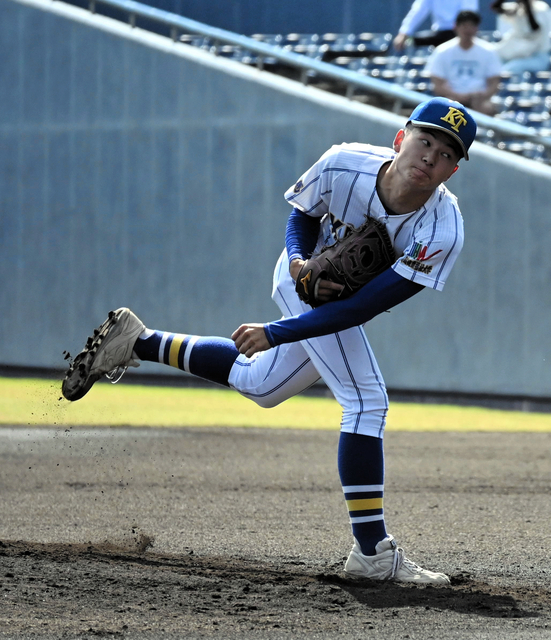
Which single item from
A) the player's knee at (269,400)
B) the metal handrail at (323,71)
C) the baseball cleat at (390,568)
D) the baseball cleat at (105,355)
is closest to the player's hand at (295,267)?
the player's knee at (269,400)

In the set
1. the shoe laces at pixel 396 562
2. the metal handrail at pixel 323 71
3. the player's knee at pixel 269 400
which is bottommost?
the shoe laces at pixel 396 562

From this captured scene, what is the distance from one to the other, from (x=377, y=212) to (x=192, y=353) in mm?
1006

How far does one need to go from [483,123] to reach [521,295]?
2098mm

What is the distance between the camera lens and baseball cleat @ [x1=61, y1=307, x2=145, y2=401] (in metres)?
4.13

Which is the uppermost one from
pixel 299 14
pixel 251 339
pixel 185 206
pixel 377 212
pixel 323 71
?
pixel 299 14

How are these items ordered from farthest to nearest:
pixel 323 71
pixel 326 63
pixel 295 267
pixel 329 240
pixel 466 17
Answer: pixel 326 63, pixel 323 71, pixel 466 17, pixel 329 240, pixel 295 267

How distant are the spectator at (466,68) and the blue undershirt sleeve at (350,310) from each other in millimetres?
8642

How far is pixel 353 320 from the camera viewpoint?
145 inches

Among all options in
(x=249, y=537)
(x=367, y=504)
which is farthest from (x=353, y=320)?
(x=249, y=537)

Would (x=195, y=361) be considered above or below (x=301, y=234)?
below

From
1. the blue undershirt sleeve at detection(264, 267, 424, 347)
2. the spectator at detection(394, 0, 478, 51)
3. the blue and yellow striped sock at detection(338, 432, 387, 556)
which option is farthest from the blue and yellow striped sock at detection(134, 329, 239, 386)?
the spectator at detection(394, 0, 478, 51)

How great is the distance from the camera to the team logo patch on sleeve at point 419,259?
11.8 feet

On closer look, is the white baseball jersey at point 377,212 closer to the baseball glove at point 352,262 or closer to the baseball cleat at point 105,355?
the baseball glove at point 352,262

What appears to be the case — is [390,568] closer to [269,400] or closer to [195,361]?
[269,400]
